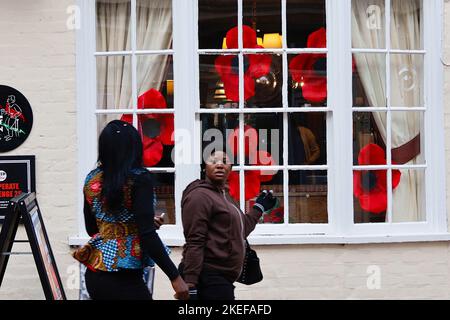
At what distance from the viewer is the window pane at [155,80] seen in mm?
7129

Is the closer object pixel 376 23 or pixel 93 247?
pixel 93 247

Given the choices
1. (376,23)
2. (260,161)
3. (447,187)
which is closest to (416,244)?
(447,187)

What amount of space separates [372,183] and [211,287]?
2441mm

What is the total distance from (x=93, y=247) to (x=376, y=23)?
3.84m

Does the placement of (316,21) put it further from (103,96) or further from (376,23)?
(103,96)

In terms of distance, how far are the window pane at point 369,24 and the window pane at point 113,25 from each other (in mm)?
2041

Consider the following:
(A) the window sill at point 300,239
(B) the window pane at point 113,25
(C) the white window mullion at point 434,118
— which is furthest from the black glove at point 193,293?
(C) the white window mullion at point 434,118

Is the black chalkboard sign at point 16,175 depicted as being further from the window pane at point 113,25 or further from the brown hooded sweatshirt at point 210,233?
the brown hooded sweatshirt at point 210,233

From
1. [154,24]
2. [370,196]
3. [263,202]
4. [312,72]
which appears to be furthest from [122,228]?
[370,196]

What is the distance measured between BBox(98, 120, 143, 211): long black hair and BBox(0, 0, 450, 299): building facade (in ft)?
8.29

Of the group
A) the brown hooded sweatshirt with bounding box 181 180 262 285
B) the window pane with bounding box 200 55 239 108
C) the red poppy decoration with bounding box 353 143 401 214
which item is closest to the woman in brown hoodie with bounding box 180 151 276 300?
the brown hooded sweatshirt with bounding box 181 180 262 285

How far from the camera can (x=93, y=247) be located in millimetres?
4574

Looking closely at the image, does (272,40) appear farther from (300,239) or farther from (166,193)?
(300,239)

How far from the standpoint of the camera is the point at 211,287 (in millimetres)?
5363
